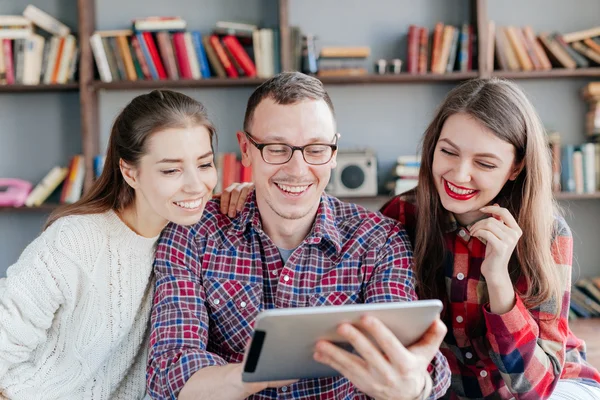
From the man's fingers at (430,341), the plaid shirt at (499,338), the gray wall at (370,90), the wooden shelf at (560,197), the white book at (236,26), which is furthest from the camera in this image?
the gray wall at (370,90)

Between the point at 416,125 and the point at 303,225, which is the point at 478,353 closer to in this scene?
the point at 303,225

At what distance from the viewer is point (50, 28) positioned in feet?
10.8

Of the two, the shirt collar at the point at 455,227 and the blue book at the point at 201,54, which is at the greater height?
the blue book at the point at 201,54

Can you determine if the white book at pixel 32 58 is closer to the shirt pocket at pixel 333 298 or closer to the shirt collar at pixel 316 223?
the shirt collar at pixel 316 223

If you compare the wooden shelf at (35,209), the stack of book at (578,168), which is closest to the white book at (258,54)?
the wooden shelf at (35,209)

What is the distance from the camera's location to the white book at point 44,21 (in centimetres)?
328

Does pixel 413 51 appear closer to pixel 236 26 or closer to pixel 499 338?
pixel 236 26

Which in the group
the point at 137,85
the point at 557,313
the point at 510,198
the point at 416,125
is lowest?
the point at 557,313

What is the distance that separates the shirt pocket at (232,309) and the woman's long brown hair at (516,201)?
1.38ft

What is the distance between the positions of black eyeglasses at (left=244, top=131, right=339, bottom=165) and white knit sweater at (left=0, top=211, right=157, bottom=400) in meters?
0.36

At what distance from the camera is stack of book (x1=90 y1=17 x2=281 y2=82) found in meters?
3.20

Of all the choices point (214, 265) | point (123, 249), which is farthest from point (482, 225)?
point (123, 249)

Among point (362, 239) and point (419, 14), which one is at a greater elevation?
point (419, 14)

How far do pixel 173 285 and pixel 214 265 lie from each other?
4.5 inches
